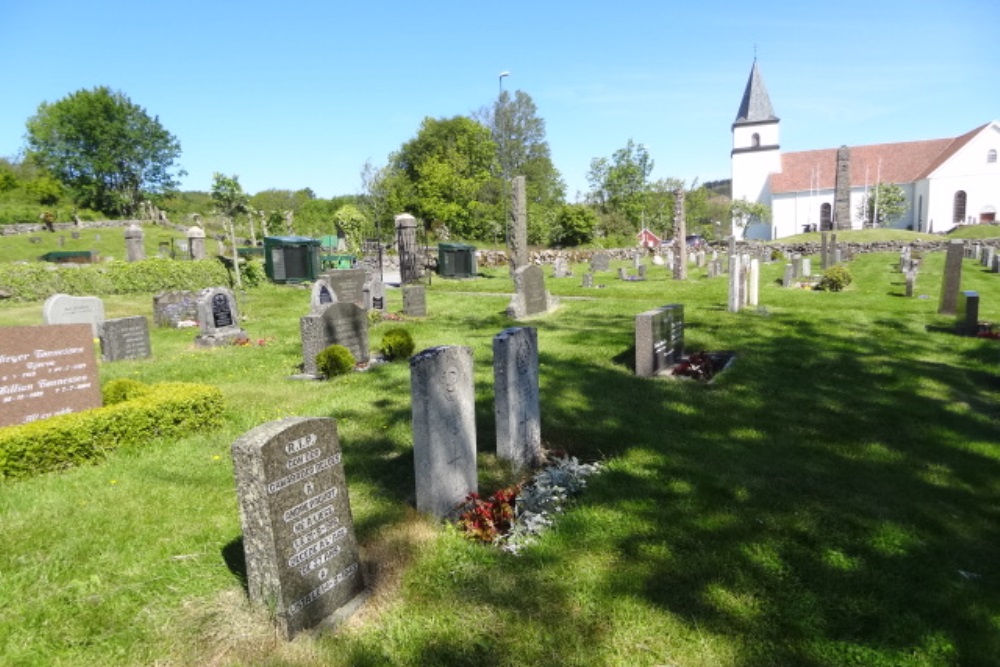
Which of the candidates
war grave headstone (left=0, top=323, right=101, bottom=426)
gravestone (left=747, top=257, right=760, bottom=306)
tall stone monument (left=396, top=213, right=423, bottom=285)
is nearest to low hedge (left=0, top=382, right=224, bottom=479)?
war grave headstone (left=0, top=323, right=101, bottom=426)

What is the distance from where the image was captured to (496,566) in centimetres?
436

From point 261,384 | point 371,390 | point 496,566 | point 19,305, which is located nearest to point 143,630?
point 496,566

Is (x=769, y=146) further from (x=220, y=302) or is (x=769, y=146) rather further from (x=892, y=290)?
(x=220, y=302)

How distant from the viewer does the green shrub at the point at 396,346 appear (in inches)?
443

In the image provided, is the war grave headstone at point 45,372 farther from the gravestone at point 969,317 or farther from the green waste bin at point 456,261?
the green waste bin at point 456,261

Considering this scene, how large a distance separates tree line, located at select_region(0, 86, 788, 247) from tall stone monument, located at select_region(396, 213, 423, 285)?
70.6ft

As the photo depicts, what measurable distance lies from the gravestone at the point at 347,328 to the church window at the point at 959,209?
218 feet

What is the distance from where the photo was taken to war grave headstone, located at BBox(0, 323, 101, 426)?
665 centimetres

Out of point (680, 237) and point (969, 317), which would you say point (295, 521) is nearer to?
point (969, 317)

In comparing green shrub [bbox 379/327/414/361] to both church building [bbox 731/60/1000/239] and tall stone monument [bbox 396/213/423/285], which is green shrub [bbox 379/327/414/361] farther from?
church building [bbox 731/60/1000/239]

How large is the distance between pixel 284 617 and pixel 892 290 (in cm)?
2145

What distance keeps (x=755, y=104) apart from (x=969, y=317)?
246 ft

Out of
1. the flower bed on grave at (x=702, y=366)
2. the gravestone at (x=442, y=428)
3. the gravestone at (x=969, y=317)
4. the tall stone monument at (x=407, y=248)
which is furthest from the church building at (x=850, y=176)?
the gravestone at (x=442, y=428)

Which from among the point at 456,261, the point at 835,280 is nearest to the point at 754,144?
the point at 456,261
